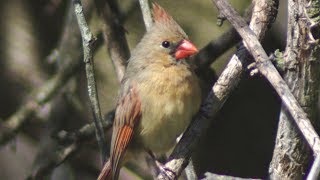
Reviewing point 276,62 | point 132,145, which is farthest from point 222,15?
point 132,145

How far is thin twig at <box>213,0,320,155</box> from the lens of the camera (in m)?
2.55

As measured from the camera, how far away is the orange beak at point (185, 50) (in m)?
3.77

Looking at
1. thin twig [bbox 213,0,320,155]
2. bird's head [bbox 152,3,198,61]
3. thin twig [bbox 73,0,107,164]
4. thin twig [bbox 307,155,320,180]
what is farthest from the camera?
bird's head [bbox 152,3,198,61]

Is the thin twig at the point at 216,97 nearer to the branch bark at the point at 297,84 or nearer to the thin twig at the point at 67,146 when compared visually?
the branch bark at the point at 297,84

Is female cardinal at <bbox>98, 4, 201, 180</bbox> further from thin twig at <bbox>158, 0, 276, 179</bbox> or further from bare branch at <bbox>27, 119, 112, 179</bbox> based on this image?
bare branch at <bbox>27, 119, 112, 179</bbox>

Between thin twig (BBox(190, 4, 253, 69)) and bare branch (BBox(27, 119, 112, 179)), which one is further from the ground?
thin twig (BBox(190, 4, 253, 69))

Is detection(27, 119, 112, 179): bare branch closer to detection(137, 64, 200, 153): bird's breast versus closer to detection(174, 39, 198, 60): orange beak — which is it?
detection(137, 64, 200, 153): bird's breast

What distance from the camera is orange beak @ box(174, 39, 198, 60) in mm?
3769

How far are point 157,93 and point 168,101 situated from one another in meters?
0.08

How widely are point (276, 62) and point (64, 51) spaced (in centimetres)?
195

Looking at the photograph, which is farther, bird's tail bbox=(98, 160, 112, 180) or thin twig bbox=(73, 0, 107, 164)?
bird's tail bbox=(98, 160, 112, 180)

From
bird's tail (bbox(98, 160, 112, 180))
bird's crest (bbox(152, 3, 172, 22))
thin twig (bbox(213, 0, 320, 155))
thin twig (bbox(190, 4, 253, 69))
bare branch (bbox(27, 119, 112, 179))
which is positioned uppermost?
bird's crest (bbox(152, 3, 172, 22))

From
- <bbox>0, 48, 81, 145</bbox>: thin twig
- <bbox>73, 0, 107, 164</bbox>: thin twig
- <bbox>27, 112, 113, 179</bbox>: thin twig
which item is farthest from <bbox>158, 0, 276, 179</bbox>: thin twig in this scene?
<bbox>0, 48, 81, 145</bbox>: thin twig

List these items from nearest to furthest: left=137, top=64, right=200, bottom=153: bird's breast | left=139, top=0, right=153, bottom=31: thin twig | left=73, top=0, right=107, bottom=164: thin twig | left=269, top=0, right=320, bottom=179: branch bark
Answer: left=269, top=0, right=320, bottom=179: branch bark < left=73, top=0, right=107, bottom=164: thin twig < left=137, top=64, right=200, bottom=153: bird's breast < left=139, top=0, right=153, bottom=31: thin twig
